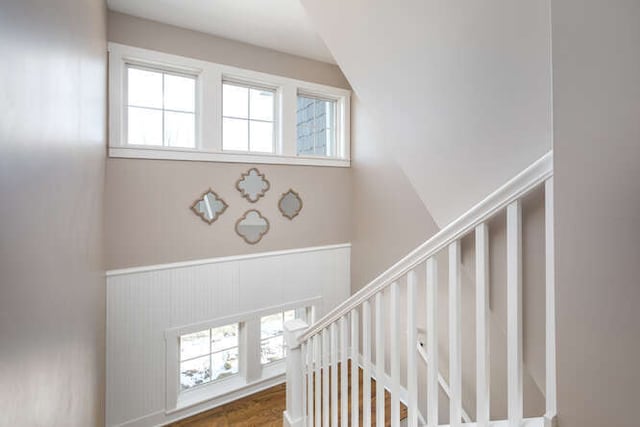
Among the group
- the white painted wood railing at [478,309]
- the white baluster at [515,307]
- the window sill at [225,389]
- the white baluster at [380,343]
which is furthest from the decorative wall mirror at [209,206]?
the white baluster at [515,307]

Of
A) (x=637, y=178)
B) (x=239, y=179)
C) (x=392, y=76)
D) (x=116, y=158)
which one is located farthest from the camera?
(x=239, y=179)

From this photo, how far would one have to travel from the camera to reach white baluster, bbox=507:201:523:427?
0.82 metres

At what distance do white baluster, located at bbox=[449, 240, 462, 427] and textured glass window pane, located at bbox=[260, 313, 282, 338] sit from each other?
2.87 metres

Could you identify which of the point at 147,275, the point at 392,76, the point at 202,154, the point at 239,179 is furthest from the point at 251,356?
the point at 392,76

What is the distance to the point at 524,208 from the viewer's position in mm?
870

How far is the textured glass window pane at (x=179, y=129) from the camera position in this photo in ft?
10.2

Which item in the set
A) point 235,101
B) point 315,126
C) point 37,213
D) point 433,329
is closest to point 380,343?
point 433,329

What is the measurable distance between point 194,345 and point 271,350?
88 centimetres

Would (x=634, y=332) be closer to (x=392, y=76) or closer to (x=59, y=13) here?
(x=392, y=76)

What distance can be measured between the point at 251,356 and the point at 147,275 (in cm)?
142

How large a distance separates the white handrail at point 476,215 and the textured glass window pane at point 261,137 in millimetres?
2598

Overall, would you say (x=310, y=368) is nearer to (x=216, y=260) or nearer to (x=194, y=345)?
(x=216, y=260)

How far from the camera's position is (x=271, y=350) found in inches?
147

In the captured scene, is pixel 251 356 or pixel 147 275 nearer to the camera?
pixel 147 275
